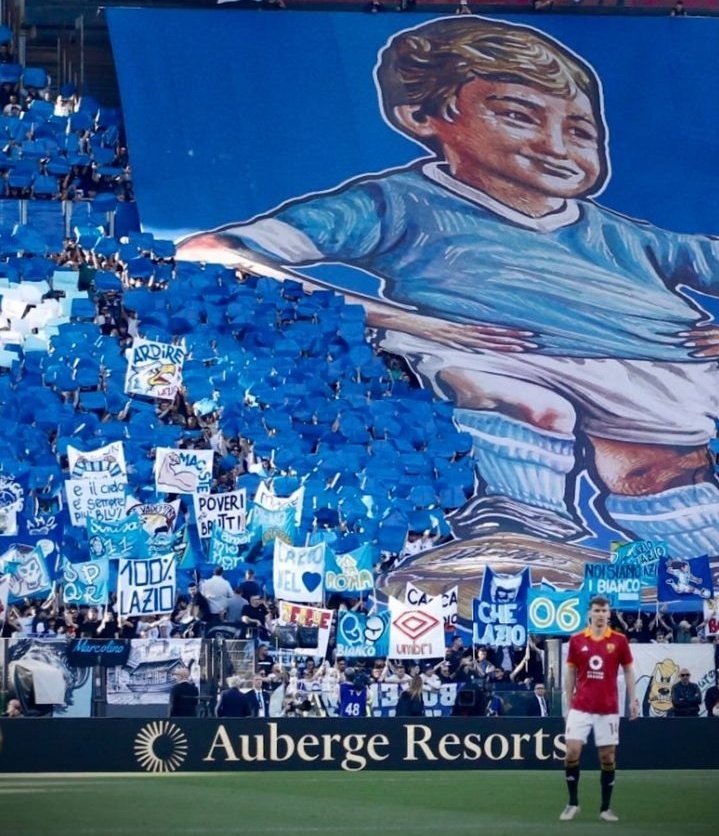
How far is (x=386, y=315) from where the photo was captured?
36.4 m

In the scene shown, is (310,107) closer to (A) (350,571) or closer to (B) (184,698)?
(A) (350,571)

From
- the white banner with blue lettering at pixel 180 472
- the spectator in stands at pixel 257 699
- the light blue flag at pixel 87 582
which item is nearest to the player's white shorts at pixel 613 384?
the white banner with blue lettering at pixel 180 472

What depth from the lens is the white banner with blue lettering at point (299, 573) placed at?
2636cm

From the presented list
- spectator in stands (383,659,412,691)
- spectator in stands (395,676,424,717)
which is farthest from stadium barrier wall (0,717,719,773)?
spectator in stands (383,659,412,691)

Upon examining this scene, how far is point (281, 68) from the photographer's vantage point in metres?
39.4

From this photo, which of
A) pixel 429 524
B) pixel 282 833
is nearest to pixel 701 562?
pixel 429 524

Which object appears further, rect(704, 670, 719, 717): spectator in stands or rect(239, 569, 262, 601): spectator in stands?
rect(239, 569, 262, 601): spectator in stands

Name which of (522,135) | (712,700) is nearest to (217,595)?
(712,700)

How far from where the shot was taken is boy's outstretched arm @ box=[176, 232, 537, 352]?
36.1 m

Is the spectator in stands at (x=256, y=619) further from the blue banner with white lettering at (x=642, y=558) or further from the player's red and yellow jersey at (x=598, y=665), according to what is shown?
the player's red and yellow jersey at (x=598, y=665)

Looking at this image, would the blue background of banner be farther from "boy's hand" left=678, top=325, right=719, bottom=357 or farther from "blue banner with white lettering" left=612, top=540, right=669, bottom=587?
"blue banner with white lettering" left=612, top=540, right=669, bottom=587

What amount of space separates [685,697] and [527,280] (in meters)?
14.9

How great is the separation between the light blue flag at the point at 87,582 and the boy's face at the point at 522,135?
16176mm

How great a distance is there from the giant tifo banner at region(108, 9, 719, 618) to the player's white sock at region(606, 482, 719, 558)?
5 centimetres
